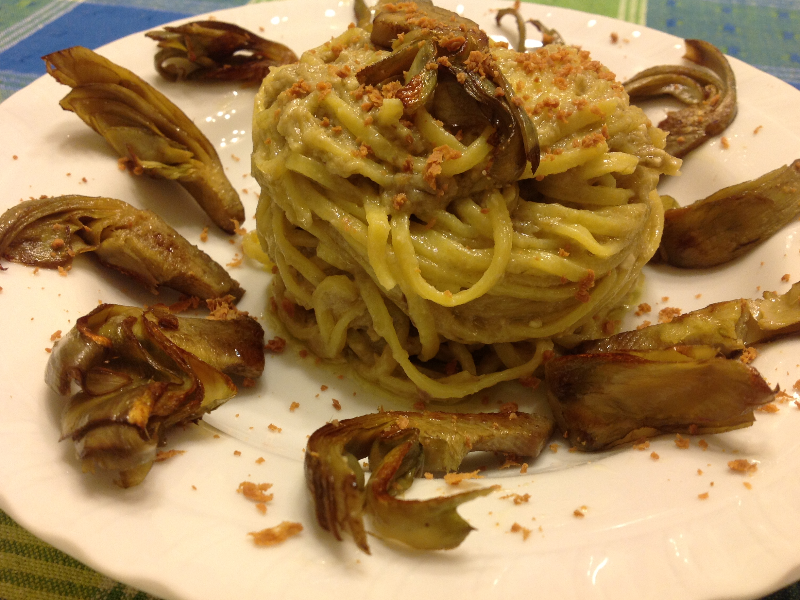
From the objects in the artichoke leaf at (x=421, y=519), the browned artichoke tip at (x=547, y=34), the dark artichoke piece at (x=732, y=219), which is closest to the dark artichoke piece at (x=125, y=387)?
the artichoke leaf at (x=421, y=519)

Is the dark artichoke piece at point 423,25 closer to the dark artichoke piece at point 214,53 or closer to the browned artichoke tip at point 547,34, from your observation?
the dark artichoke piece at point 214,53

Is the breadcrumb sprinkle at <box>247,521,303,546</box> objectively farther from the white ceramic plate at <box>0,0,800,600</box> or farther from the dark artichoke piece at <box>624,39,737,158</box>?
the dark artichoke piece at <box>624,39,737,158</box>

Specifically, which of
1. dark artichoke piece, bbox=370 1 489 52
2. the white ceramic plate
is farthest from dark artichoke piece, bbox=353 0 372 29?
the white ceramic plate

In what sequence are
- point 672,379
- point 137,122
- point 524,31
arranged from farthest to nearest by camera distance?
point 524,31 < point 137,122 < point 672,379

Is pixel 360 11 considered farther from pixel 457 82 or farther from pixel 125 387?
pixel 125 387

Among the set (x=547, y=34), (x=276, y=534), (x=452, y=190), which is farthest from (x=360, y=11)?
(x=276, y=534)

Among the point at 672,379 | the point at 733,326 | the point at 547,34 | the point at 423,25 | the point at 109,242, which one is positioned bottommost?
the point at 733,326
